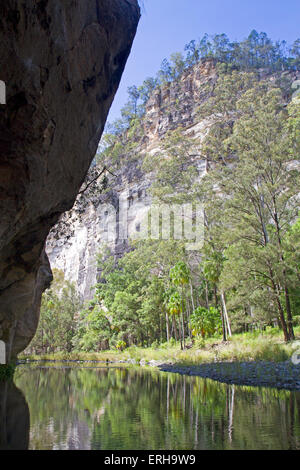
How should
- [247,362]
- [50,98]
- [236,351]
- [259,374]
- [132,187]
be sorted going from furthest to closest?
[132,187]
[236,351]
[247,362]
[259,374]
[50,98]

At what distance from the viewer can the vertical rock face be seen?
599cm

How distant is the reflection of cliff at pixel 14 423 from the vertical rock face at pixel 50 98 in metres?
3.18

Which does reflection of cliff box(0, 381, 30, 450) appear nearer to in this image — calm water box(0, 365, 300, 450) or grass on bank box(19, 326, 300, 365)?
calm water box(0, 365, 300, 450)

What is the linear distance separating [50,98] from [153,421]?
253 inches

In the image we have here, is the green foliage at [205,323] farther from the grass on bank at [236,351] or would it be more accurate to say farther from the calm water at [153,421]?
the calm water at [153,421]

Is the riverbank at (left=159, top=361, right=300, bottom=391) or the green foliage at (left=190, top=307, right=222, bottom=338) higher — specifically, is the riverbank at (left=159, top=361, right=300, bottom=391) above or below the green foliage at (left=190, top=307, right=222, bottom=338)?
below

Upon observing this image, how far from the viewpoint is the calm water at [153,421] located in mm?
5398

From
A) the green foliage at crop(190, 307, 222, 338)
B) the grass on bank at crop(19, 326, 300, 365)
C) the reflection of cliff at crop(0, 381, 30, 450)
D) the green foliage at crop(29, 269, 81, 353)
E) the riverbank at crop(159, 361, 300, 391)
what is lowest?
the reflection of cliff at crop(0, 381, 30, 450)

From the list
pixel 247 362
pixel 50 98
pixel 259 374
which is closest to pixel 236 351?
pixel 247 362

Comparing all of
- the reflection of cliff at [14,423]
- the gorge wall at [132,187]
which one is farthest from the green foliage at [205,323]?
the gorge wall at [132,187]

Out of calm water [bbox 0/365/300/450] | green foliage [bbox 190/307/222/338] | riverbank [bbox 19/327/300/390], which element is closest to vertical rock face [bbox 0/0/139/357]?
calm water [bbox 0/365/300/450]

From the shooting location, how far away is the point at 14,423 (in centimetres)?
685

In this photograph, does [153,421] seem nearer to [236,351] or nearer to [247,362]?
[247,362]

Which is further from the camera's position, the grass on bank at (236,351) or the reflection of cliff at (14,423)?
the grass on bank at (236,351)
